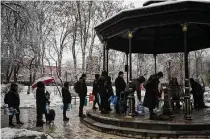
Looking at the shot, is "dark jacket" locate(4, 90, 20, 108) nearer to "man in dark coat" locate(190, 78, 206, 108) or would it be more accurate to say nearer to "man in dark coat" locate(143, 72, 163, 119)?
"man in dark coat" locate(143, 72, 163, 119)

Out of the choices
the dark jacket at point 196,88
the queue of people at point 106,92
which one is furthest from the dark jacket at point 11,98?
the dark jacket at point 196,88

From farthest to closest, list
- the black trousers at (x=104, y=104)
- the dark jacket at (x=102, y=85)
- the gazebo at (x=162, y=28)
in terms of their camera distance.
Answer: the black trousers at (x=104, y=104), the dark jacket at (x=102, y=85), the gazebo at (x=162, y=28)

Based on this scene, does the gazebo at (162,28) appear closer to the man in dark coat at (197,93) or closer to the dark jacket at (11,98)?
the man in dark coat at (197,93)

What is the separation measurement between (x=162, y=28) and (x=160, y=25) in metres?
5.70

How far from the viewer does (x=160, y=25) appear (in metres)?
11.6

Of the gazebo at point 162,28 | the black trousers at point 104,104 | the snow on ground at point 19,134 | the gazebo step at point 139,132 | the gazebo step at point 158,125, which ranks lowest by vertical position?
the snow on ground at point 19,134

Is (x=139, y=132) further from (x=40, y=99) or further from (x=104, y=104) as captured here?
(x=40, y=99)

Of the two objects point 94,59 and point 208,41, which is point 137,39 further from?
point 94,59

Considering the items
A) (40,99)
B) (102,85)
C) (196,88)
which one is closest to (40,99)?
(40,99)

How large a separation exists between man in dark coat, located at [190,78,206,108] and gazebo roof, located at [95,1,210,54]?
2.89 meters

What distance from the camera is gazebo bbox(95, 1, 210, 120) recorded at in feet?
35.4

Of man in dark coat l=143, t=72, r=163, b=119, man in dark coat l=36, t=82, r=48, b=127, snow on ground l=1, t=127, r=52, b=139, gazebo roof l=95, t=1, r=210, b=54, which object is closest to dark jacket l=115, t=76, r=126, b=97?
gazebo roof l=95, t=1, r=210, b=54

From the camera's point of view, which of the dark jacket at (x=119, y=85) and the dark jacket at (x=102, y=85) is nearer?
the dark jacket at (x=102, y=85)

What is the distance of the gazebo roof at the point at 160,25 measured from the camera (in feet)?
35.8
